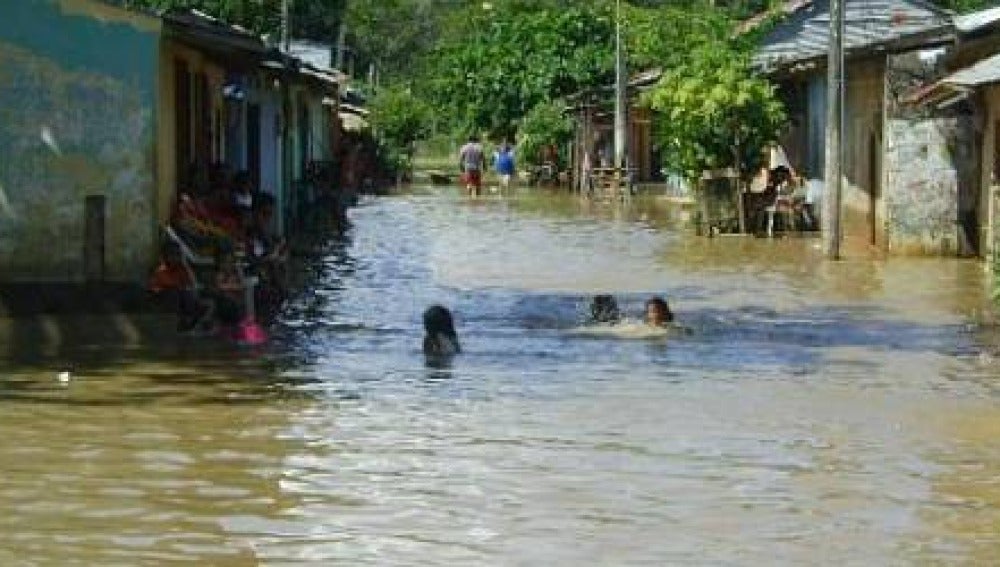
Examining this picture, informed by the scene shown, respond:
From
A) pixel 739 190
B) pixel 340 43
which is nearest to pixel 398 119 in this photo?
pixel 340 43

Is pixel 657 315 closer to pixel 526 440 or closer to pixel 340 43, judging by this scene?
pixel 526 440

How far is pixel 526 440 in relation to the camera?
11.3 m

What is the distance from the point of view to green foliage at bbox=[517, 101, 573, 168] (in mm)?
54594

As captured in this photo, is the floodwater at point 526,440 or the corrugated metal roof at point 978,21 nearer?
the floodwater at point 526,440

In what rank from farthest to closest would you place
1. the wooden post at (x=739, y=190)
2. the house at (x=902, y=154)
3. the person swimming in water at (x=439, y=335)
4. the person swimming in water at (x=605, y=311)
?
the wooden post at (x=739, y=190), the house at (x=902, y=154), the person swimming in water at (x=605, y=311), the person swimming in water at (x=439, y=335)

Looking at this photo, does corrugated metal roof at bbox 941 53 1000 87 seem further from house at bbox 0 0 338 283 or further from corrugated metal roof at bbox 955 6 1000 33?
house at bbox 0 0 338 283

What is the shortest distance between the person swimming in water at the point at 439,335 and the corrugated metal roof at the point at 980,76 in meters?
6.97

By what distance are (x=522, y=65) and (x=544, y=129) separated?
4.47 meters

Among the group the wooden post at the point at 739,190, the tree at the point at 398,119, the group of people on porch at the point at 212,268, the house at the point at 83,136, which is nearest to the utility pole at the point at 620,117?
the wooden post at the point at 739,190

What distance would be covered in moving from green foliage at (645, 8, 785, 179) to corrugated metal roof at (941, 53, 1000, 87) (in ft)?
26.7

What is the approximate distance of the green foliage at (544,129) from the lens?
54.6 metres

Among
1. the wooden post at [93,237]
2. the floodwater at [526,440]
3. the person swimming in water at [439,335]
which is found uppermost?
the wooden post at [93,237]

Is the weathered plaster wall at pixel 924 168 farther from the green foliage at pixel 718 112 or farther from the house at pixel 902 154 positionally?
the green foliage at pixel 718 112

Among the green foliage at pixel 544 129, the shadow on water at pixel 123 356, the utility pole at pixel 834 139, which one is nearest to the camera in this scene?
the shadow on water at pixel 123 356
